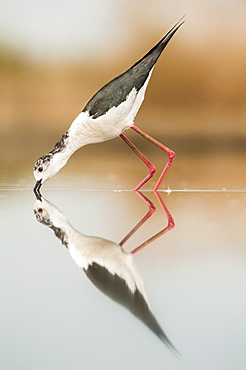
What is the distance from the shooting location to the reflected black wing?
3.60ft

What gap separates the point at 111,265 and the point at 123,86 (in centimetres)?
150

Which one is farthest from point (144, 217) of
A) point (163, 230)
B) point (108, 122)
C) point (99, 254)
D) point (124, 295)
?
point (124, 295)

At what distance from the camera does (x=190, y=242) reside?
5.83ft

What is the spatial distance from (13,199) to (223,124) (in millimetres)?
3159

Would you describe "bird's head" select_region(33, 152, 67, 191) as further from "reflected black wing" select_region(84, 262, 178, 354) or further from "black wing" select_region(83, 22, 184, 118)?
"reflected black wing" select_region(84, 262, 178, 354)

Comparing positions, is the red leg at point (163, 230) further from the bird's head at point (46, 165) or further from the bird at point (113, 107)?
the bird's head at point (46, 165)

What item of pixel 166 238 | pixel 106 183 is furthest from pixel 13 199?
pixel 166 238

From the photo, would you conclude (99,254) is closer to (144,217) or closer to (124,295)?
(124,295)

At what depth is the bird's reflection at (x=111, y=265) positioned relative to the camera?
1.19 meters

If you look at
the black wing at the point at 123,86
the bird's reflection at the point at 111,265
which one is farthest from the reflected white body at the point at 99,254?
the black wing at the point at 123,86

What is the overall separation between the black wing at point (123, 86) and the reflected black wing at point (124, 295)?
1.44 meters

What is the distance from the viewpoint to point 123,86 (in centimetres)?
288

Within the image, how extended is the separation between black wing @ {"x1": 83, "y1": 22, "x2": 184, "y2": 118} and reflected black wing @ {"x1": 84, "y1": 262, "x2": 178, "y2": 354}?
1441mm

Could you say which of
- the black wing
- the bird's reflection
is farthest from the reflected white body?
the black wing
